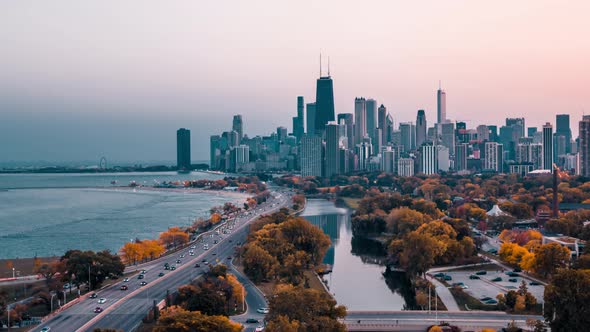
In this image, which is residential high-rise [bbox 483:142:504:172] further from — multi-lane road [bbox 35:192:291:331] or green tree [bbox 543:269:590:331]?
green tree [bbox 543:269:590:331]

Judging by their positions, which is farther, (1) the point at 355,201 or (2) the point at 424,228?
(1) the point at 355,201

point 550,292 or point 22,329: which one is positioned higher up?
point 550,292

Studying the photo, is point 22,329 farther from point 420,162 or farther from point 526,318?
point 420,162

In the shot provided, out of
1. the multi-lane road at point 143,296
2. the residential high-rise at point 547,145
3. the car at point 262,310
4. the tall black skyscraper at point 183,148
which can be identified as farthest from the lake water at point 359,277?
the tall black skyscraper at point 183,148

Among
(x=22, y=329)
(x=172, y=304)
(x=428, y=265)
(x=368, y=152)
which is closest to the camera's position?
(x=22, y=329)

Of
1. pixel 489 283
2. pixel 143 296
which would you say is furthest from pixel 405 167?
pixel 143 296

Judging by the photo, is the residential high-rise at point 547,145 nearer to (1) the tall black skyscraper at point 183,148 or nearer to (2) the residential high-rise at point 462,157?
(2) the residential high-rise at point 462,157

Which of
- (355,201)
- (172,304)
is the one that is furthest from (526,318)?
(355,201)

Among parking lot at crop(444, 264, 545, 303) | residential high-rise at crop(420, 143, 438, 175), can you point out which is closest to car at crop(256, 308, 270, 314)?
parking lot at crop(444, 264, 545, 303)
